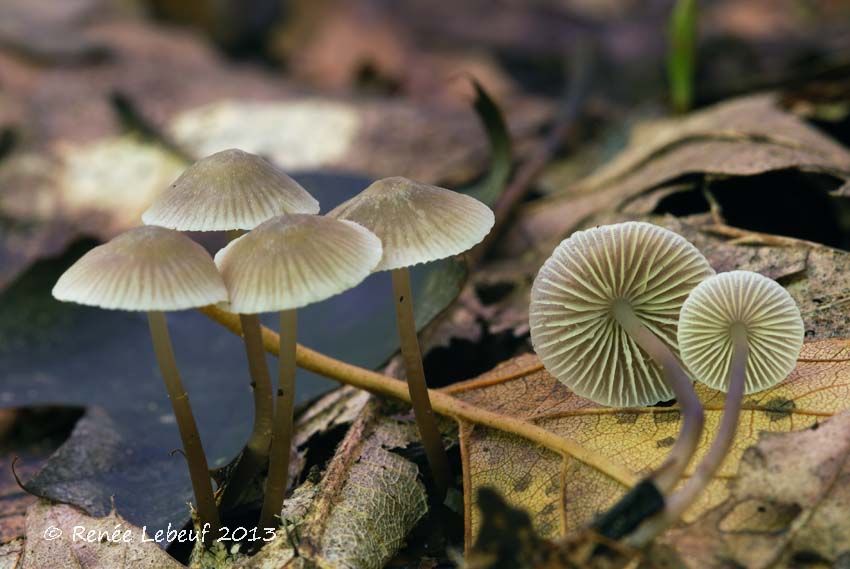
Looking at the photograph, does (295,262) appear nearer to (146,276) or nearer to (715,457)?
(146,276)

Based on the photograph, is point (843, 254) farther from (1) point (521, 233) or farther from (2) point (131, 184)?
(2) point (131, 184)

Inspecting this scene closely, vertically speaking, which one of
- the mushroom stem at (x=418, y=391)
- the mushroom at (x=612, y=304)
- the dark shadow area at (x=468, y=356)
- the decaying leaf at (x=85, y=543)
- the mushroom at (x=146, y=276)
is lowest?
the decaying leaf at (x=85, y=543)

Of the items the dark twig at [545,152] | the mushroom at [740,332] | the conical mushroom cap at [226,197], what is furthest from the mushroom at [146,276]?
the dark twig at [545,152]

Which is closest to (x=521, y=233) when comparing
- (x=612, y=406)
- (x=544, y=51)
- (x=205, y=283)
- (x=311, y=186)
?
(x=311, y=186)

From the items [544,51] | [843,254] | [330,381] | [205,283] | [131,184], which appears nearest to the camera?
[205,283]

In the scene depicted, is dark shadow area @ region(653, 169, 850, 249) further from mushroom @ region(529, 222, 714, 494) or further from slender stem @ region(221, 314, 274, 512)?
slender stem @ region(221, 314, 274, 512)

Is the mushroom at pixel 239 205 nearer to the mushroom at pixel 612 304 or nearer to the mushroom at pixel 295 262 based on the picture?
the mushroom at pixel 295 262
